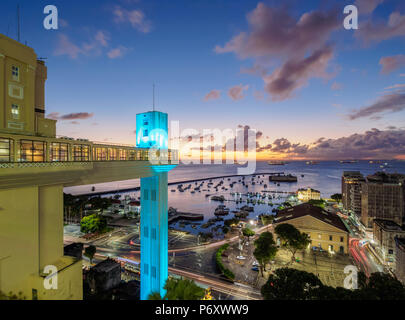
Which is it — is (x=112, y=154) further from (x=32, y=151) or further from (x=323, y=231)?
(x=323, y=231)

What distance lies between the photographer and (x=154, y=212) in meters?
17.6

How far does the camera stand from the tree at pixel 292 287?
14805 millimetres

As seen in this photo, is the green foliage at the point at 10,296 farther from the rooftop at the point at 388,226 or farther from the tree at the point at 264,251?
the rooftop at the point at 388,226

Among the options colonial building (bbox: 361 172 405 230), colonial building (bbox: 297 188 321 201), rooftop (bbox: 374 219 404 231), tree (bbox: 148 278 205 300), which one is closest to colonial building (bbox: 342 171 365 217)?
colonial building (bbox: 361 172 405 230)

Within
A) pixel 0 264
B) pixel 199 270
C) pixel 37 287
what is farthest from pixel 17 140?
pixel 199 270

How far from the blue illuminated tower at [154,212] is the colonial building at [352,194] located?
6679cm

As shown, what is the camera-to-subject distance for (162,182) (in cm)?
1817

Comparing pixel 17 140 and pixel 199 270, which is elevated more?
pixel 17 140

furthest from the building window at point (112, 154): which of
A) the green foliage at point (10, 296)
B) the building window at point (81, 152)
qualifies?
the green foliage at point (10, 296)

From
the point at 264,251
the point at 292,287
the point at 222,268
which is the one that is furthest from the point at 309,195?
the point at 292,287

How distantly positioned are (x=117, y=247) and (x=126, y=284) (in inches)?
636

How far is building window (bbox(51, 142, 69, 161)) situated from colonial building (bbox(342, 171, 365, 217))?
75648 millimetres

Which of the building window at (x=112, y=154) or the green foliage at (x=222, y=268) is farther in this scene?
the green foliage at (x=222, y=268)
